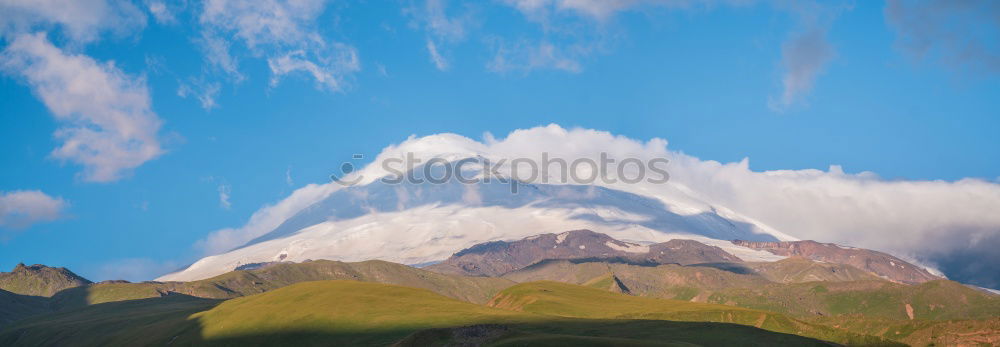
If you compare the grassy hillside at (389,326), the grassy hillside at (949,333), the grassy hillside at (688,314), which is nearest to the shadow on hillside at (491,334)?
the grassy hillside at (389,326)

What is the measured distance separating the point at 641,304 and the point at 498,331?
120m

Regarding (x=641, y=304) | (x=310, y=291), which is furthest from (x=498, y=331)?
(x=641, y=304)

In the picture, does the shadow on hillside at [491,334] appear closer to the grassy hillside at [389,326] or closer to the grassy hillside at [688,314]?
the grassy hillside at [389,326]

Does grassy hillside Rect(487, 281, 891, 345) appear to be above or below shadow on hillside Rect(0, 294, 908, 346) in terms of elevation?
above

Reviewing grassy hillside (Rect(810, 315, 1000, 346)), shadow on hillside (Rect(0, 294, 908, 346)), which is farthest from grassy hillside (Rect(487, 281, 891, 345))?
grassy hillside (Rect(810, 315, 1000, 346))

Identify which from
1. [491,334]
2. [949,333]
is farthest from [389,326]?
[949,333]

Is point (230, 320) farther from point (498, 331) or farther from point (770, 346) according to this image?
point (770, 346)

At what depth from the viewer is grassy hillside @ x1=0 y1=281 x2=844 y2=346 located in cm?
8406

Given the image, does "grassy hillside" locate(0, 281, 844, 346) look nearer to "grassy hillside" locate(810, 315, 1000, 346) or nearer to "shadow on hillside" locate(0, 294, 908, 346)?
"shadow on hillside" locate(0, 294, 908, 346)

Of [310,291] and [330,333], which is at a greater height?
[310,291]

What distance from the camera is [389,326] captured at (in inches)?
5015

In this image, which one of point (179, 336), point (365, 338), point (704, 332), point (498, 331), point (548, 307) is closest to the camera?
point (498, 331)

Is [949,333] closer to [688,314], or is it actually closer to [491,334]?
[688,314]

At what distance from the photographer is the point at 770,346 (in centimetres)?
8825
